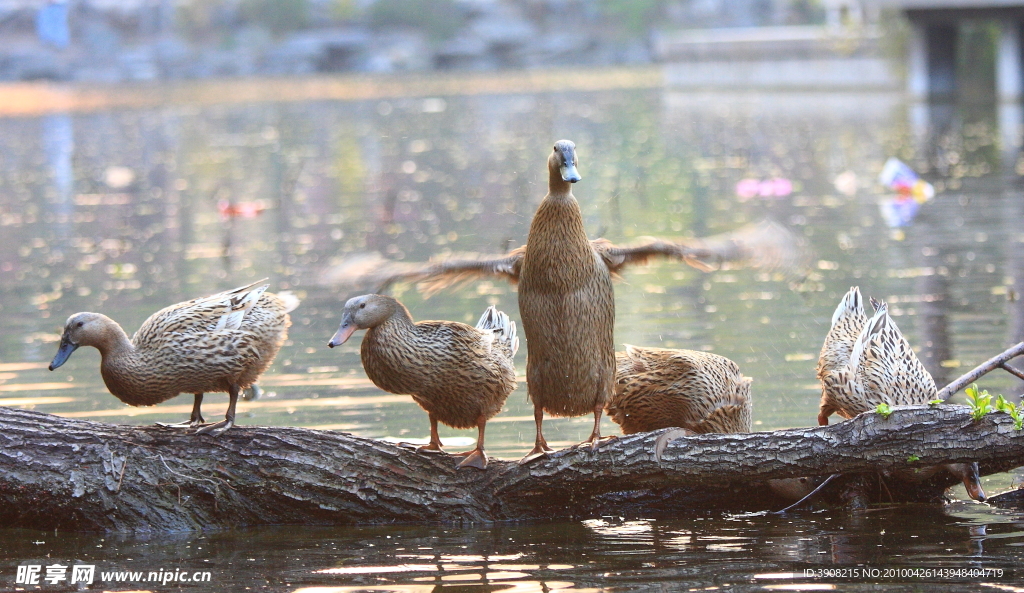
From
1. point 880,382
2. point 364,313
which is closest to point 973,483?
point 880,382

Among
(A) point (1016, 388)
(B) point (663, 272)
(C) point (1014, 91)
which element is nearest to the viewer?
(A) point (1016, 388)

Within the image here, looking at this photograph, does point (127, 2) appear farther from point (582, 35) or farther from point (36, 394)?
point (36, 394)

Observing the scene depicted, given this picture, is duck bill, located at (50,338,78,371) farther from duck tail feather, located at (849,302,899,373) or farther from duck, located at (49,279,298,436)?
duck tail feather, located at (849,302,899,373)

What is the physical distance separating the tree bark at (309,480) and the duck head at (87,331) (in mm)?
386

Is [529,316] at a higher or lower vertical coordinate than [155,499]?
higher

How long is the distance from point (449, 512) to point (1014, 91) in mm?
36497

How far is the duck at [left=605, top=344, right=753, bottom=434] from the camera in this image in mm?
7148

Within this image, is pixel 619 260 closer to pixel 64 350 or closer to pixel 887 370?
pixel 887 370

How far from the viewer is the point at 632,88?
66000 mm

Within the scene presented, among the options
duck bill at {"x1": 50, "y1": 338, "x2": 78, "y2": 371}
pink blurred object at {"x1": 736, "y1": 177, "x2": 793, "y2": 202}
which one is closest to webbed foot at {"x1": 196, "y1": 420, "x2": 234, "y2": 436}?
duck bill at {"x1": 50, "y1": 338, "x2": 78, "y2": 371}

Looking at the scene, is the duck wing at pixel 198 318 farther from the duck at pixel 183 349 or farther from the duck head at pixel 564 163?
the duck head at pixel 564 163

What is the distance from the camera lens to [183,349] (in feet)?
22.2

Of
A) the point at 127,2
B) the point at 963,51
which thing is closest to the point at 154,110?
the point at 963,51

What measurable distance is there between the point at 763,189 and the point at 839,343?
14.3 metres
